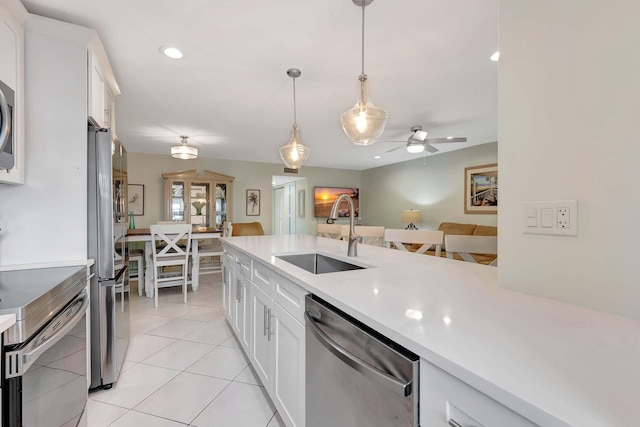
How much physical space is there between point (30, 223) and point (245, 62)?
5.61 ft

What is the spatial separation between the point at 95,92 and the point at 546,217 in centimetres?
246

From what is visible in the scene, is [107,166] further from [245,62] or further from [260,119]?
[260,119]

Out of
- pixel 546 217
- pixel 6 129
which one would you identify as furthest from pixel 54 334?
pixel 546 217

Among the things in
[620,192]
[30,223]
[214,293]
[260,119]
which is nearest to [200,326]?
[214,293]

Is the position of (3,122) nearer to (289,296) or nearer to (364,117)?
(289,296)

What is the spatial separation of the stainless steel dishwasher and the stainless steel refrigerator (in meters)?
1.37

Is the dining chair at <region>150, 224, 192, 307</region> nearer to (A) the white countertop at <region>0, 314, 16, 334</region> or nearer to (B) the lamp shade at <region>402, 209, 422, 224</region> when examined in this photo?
(A) the white countertop at <region>0, 314, 16, 334</region>

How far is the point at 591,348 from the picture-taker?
0.61 metres

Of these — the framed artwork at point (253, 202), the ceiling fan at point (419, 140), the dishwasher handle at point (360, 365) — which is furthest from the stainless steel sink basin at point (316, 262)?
the framed artwork at point (253, 202)

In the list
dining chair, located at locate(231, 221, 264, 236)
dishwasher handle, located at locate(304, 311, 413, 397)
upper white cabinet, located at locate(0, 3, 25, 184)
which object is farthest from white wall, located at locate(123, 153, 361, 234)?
dishwasher handle, located at locate(304, 311, 413, 397)

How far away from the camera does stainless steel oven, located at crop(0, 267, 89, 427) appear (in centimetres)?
86

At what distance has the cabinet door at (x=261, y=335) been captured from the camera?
1.61 meters

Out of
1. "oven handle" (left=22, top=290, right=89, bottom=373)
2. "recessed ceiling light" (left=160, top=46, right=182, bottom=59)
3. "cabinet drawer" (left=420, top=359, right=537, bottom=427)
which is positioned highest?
"recessed ceiling light" (left=160, top=46, right=182, bottom=59)

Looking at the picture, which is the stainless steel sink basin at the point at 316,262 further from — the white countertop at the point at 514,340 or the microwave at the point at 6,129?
the microwave at the point at 6,129
